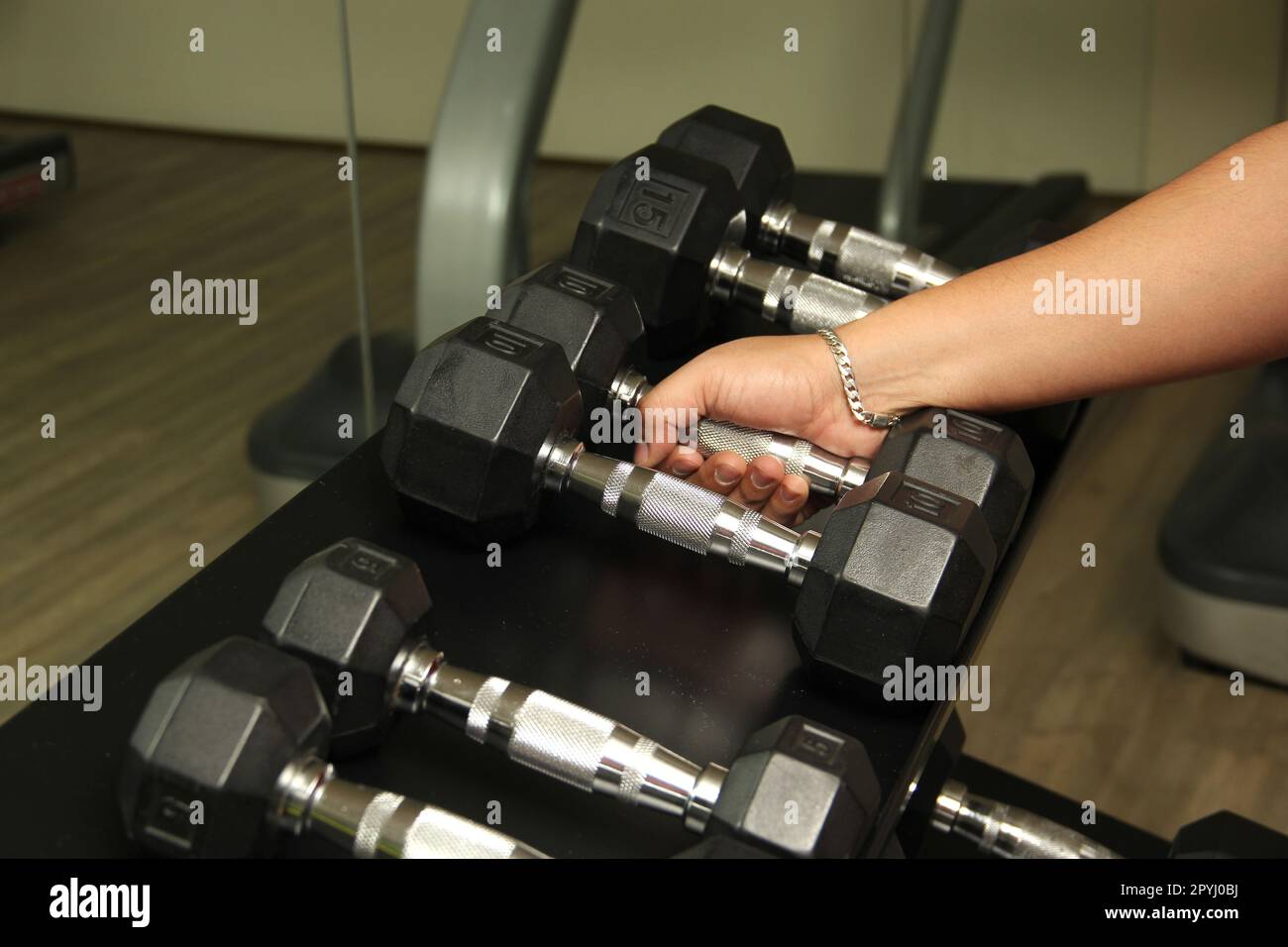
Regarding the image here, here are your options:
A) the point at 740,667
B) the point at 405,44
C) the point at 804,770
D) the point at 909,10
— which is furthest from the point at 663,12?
the point at 804,770

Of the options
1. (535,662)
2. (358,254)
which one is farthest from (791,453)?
(358,254)

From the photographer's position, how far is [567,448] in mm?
735

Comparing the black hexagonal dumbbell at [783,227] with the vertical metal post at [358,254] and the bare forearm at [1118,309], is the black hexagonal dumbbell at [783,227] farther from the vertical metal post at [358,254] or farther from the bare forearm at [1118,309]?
the vertical metal post at [358,254]

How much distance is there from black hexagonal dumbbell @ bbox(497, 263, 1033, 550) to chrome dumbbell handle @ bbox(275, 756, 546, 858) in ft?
1.02

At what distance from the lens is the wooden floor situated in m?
1.24

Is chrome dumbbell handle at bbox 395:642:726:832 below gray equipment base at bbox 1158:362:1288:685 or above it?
above

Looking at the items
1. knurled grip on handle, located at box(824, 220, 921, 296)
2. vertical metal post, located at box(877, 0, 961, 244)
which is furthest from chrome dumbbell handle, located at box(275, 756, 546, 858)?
vertical metal post, located at box(877, 0, 961, 244)

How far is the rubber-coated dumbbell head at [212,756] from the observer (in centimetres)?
52

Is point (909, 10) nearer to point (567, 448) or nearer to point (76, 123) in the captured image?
point (76, 123)

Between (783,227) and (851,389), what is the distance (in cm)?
19

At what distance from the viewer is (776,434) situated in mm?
814

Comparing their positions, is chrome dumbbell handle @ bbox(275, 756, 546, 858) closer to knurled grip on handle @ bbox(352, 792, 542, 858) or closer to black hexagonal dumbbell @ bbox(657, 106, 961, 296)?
knurled grip on handle @ bbox(352, 792, 542, 858)

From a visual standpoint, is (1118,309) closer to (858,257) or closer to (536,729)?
(858,257)
